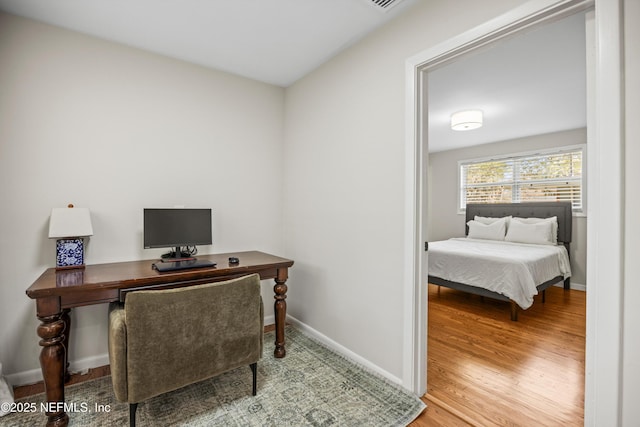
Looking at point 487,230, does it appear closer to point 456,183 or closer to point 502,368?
point 456,183

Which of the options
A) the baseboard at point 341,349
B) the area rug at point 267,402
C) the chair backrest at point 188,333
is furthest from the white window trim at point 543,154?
the chair backrest at point 188,333

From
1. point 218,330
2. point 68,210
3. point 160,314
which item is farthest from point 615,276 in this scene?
point 68,210

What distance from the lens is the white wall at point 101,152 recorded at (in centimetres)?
203

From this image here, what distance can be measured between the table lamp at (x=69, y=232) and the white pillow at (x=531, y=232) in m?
5.31

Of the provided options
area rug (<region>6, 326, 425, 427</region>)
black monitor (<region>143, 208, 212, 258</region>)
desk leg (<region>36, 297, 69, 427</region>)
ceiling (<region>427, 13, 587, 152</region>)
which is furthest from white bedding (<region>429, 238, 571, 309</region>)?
desk leg (<region>36, 297, 69, 427</region>)

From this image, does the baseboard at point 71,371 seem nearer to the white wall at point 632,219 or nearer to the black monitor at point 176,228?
the black monitor at point 176,228

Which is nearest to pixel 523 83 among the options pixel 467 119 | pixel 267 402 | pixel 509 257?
pixel 467 119

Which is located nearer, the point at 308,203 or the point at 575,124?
the point at 308,203

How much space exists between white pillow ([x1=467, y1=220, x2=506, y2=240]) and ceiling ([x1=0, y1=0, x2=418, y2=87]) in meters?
4.04

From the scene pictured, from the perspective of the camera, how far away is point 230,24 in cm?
208

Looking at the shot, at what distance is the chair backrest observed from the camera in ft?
5.04

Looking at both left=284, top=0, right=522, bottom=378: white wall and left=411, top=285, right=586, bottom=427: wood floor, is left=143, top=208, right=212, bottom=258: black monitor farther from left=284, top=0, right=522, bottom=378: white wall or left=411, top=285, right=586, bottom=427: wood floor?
left=411, top=285, right=586, bottom=427: wood floor

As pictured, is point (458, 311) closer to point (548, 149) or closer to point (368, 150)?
point (368, 150)

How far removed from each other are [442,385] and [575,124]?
4320 mm
